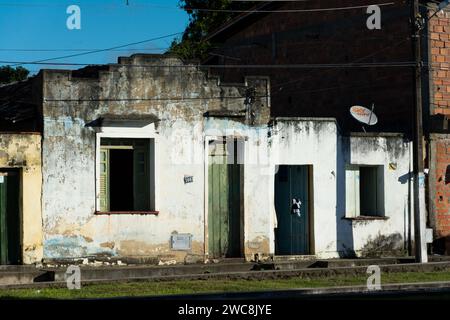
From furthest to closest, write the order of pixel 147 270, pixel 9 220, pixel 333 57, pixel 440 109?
pixel 333 57
pixel 440 109
pixel 9 220
pixel 147 270

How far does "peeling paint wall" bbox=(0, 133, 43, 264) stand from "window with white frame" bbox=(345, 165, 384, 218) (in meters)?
8.48

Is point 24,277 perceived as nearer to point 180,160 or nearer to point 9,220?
point 9,220

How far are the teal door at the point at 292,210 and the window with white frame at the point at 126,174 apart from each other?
3851 millimetres

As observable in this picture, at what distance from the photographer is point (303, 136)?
22234 mm

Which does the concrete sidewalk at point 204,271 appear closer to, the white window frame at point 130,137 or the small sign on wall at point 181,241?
the small sign on wall at point 181,241

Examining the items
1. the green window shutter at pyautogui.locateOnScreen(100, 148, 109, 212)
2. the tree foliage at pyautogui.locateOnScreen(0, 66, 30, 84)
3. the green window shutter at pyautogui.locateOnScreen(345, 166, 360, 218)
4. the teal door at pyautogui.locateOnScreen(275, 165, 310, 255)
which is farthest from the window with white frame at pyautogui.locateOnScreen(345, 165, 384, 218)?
the tree foliage at pyautogui.locateOnScreen(0, 66, 30, 84)

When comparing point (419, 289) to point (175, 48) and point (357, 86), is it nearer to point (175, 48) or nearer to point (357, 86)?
point (357, 86)

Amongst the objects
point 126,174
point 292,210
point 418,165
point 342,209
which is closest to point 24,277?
point 126,174

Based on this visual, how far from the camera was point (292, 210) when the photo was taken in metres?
22.6

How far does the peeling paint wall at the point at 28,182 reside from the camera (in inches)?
769

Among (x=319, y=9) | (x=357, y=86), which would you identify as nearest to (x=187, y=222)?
(x=357, y=86)

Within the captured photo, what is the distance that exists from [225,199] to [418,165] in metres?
5.23

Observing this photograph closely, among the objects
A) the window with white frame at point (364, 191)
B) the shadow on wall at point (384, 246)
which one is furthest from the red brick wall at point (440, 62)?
the shadow on wall at point (384, 246)
